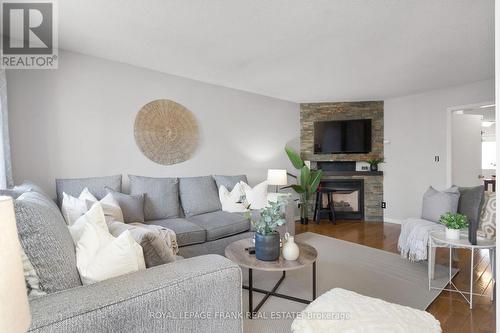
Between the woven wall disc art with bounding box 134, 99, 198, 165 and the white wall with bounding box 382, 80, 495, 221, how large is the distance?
365 cm

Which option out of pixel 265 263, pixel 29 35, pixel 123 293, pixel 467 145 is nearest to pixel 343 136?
pixel 467 145

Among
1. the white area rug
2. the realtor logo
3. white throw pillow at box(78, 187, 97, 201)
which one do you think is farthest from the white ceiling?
the white area rug

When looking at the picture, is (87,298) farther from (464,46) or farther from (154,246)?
(464,46)

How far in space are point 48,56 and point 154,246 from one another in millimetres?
2649

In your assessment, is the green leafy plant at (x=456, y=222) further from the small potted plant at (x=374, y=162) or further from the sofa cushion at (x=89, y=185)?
the sofa cushion at (x=89, y=185)

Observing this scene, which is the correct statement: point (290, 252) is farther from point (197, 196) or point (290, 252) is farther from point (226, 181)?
point (226, 181)

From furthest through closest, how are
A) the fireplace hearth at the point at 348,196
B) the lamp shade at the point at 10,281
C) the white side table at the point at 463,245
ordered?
1. the fireplace hearth at the point at 348,196
2. the white side table at the point at 463,245
3. the lamp shade at the point at 10,281

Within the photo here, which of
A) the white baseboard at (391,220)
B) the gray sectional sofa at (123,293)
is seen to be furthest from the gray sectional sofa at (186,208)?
the white baseboard at (391,220)

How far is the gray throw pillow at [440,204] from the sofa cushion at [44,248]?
3.20m

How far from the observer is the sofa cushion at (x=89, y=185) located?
9.04 ft

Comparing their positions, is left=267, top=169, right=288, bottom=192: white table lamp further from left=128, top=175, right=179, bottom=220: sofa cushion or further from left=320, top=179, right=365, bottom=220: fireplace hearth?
left=128, top=175, right=179, bottom=220: sofa cushion

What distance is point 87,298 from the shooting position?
3.02 ft

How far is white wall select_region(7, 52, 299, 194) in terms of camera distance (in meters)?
2.75

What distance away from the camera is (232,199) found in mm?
3635
